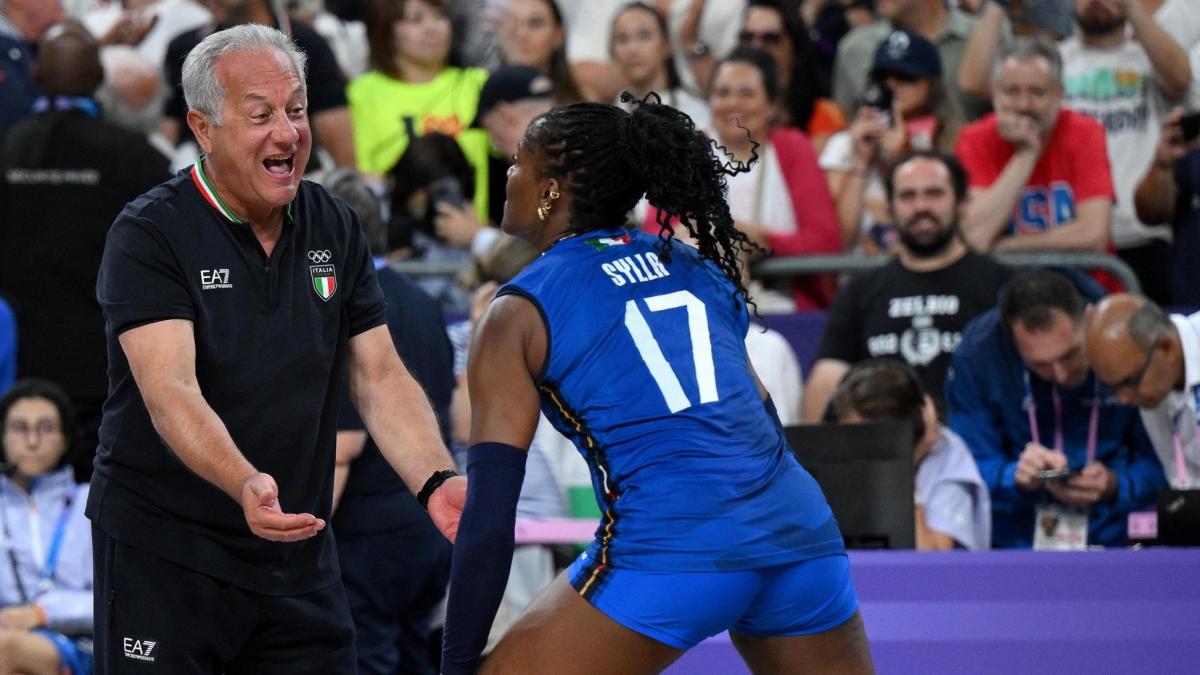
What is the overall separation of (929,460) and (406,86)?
378cm

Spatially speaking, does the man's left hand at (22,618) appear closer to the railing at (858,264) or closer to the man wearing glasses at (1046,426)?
the railing at (858,264)

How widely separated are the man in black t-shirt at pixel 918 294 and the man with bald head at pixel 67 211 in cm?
297

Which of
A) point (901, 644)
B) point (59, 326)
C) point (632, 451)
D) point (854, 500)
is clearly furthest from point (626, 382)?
point (59, 326)

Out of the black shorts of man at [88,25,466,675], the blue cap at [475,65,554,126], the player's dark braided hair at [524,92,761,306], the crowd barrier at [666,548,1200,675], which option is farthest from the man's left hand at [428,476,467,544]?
the blue cap at [475,65,554,126]

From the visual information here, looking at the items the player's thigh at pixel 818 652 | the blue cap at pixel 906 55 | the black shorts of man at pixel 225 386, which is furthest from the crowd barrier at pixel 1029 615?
the blue cap at pixel 906 55

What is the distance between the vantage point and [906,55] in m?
8.09

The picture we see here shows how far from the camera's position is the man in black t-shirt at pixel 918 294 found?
7.11 m

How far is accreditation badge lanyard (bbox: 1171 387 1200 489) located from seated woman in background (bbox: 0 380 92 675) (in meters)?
3.76

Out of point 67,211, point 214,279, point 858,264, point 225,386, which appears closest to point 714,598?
point 225,386

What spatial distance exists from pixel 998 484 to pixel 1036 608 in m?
1.43

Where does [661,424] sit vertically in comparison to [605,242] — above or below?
below

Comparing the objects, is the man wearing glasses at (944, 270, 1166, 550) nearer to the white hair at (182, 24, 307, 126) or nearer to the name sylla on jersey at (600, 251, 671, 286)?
the name sylla on jersey at (600, 251, 671, 286)

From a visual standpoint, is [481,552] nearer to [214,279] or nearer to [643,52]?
[214,279]

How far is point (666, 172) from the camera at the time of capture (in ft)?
11.5
